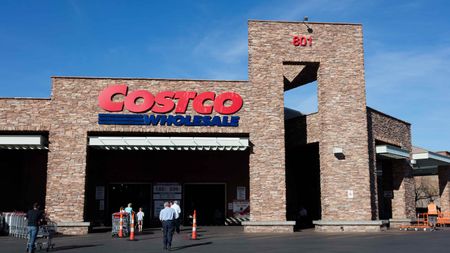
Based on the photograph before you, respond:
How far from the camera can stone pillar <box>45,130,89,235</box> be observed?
77.3 feet

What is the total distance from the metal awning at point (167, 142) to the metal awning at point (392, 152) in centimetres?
877

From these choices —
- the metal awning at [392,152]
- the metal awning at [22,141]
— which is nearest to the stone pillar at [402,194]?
the metal awning at [392,152]

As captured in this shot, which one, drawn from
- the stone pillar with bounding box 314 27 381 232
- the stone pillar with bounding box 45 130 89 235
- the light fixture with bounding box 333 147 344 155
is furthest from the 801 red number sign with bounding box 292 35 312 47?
the stone pillar with bounding box 45 130 89 235

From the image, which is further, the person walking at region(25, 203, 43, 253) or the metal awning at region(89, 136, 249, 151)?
the metal awning at region(89, 136, 249, 151)

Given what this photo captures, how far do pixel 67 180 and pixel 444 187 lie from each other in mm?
28326

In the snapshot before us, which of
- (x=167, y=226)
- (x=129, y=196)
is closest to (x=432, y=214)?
(x=167, y=226)

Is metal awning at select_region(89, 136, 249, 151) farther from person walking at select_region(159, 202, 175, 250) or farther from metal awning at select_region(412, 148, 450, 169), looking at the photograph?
metal awning at select_region(412, 148, 450, 169)

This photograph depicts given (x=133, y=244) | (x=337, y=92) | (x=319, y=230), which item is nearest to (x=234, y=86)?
(x=337, y=92)

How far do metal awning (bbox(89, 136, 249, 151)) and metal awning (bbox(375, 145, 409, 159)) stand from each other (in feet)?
28.8

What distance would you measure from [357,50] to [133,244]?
16469mm

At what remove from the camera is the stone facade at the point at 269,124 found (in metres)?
24.1

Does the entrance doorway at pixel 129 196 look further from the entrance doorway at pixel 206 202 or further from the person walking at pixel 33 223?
the person walking at pixel 33 223

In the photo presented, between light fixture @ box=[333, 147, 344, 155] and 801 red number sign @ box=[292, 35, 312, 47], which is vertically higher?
801 red number sign @ box=[292, 35, 312, 47]

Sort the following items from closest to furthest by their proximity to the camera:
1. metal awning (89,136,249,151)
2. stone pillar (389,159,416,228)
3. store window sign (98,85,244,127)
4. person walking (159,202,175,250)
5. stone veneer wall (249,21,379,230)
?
person walking (159,202,175,250)
metal awning (89,136,249,151)
store window sign (98,85,244,127)
stone veneer wall (249,21,379,230)
stone pillar (389,159,416,228)
